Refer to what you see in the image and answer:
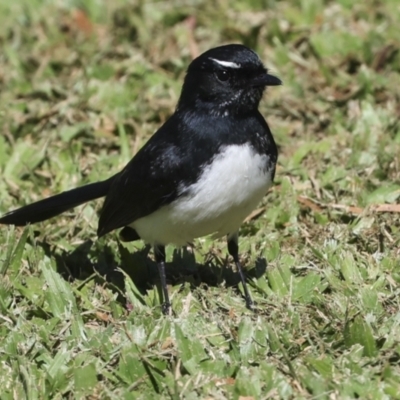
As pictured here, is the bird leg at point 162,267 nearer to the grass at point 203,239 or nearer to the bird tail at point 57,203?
the grass at point 203,239

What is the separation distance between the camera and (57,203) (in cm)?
568

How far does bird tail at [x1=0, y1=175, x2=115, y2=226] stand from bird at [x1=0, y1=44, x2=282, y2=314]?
1.52ft

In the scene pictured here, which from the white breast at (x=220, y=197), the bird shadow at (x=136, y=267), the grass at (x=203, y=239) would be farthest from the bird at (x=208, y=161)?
the grass at (x=203, y=239)

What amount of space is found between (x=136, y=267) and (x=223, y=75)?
142 cm

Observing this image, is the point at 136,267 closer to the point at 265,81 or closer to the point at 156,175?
the point at 156,175

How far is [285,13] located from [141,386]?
5.13 metres

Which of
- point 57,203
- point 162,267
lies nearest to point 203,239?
point 162,267

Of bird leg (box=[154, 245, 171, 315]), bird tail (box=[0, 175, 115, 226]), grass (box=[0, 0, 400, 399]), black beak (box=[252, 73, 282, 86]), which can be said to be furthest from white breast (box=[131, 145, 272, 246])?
bird tail (box=[0, 175, 115, 226])

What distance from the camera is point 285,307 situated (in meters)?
4.93

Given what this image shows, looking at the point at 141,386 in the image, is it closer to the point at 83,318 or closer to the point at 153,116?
the point at 83,318

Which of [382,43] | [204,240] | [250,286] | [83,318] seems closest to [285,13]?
[382,43]

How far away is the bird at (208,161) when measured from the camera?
474cm

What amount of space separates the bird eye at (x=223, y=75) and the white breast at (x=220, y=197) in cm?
40

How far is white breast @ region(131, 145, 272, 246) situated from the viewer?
4.70m
